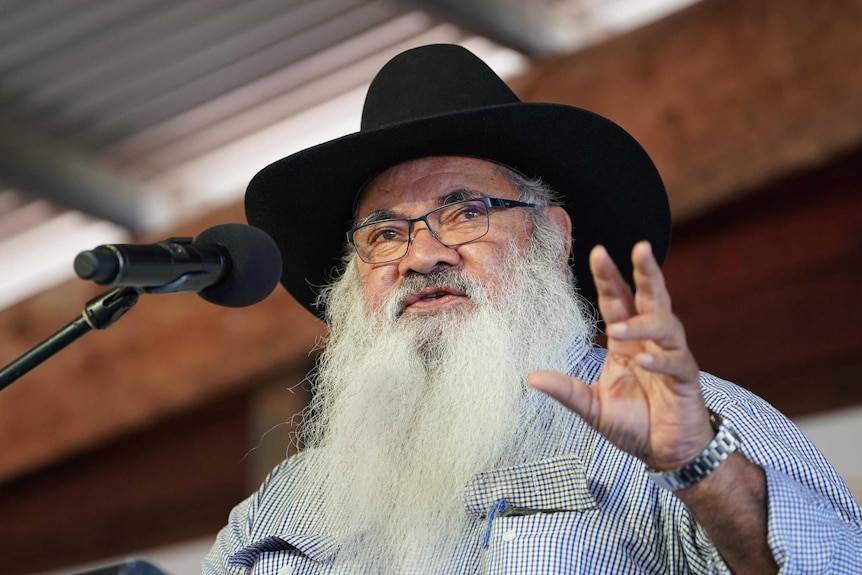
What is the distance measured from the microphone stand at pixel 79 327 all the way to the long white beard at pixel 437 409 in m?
0.77

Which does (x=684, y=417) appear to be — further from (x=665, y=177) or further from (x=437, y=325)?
(x=665, y=177)

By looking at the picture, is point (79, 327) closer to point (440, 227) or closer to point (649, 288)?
point (649, 288)

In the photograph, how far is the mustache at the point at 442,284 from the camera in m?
2.40

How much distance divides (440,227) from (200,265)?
79 centimetres

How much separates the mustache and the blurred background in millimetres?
1713

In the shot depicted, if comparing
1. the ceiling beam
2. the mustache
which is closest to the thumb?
Answer: the mustache

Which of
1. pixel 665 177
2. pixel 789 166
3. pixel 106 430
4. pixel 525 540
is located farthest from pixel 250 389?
pixel 525 540

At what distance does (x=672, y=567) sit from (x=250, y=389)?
143 inches

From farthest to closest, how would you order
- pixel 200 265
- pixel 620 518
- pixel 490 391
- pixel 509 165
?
pixel 509 165, pixel 490 391, pixel 620 518, pixel 200 265

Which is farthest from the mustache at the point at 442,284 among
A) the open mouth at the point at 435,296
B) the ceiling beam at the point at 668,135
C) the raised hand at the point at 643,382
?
the ceiling beam at the point at 668,135

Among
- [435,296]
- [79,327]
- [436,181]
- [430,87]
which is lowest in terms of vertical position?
[79,327]

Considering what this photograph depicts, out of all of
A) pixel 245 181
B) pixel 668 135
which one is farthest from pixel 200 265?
pixel 245 181

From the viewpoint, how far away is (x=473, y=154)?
2604mm

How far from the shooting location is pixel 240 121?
4.96 meters
